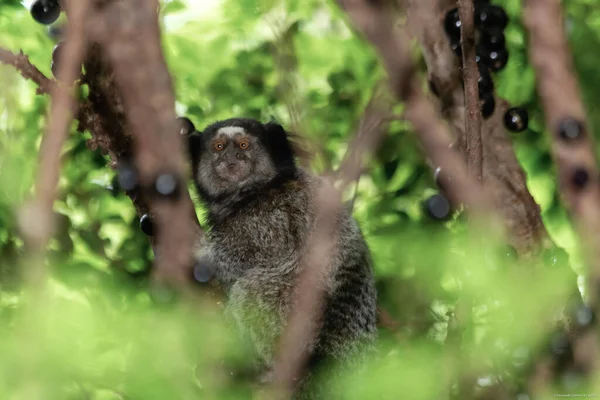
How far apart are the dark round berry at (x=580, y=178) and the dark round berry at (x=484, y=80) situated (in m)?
1.30

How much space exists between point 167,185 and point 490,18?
2.79m

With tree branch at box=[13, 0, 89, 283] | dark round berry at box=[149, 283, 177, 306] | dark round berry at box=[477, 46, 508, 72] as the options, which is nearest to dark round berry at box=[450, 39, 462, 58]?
dark round berry at box=[477, 46, 508, 72]

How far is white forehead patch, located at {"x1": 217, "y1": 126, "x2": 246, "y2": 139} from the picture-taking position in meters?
6.62

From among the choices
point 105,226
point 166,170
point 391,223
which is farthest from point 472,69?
point 105,226

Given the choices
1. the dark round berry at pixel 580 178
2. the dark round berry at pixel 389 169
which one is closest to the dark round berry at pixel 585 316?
the dark round berry at pixel 580 178

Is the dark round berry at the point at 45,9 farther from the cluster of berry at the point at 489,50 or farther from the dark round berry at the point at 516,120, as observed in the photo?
the dark round berry at the point at 516,120

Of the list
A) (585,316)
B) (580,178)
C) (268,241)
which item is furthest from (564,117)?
(268,241)

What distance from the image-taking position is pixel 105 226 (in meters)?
6.31

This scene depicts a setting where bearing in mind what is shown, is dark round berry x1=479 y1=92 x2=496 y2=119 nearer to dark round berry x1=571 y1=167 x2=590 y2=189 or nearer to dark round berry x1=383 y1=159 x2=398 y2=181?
dark round berry x1=383 y1=159 x2=398 y2=181

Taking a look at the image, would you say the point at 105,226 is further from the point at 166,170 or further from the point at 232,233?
the point at 166,170

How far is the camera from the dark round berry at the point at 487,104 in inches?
214

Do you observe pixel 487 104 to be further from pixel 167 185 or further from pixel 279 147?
pixel 167 185

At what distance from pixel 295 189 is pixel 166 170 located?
2530 millimetres

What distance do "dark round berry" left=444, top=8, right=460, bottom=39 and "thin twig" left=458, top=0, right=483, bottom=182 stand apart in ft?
5.96
